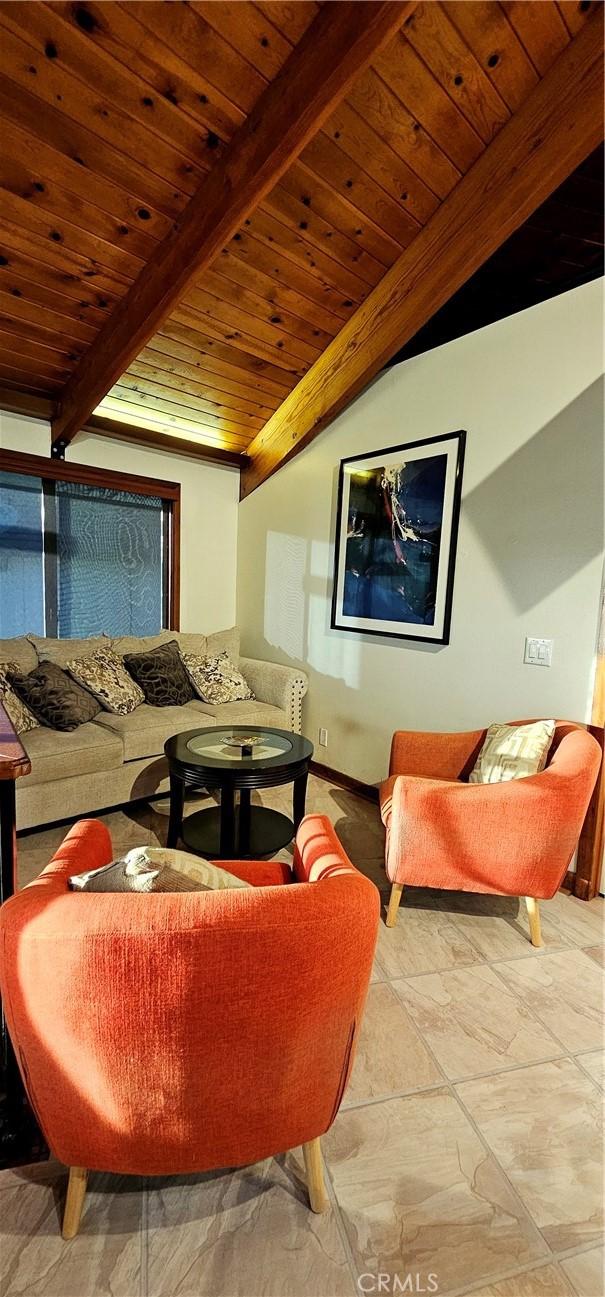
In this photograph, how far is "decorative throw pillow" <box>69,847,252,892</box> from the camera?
905 millimetres

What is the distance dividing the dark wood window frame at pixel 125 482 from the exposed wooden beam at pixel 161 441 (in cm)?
24

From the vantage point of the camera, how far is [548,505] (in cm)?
250

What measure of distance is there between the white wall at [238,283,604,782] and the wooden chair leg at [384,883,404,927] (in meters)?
1.09

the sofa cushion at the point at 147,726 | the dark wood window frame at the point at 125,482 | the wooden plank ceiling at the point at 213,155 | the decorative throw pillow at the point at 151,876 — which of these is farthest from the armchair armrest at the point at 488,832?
the dark wood window frame at the point at 125,482

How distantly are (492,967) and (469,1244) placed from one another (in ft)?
2.96

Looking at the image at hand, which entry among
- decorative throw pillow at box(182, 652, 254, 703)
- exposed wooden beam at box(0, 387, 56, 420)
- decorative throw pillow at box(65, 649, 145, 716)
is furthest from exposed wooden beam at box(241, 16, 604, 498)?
decorative throw pillow at box(65, 649, 145, 716)

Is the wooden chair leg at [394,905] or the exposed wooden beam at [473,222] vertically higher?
the exposed wooden beam at [473,222]

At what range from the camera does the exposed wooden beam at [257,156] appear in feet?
5.68

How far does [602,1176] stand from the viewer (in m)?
1.23

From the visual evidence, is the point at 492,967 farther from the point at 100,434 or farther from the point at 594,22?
the point at 100,434

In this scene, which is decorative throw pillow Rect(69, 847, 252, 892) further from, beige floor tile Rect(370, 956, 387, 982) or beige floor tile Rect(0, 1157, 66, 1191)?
beige floor tile Rect(370, 956, 387, 982)

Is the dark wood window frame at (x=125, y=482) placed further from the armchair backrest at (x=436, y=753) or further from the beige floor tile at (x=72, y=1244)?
the beige floor tile at (x=72, y=1244)

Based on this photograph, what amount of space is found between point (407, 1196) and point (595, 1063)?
0.71 meters

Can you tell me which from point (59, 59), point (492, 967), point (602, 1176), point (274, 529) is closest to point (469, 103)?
point (59, 59)
